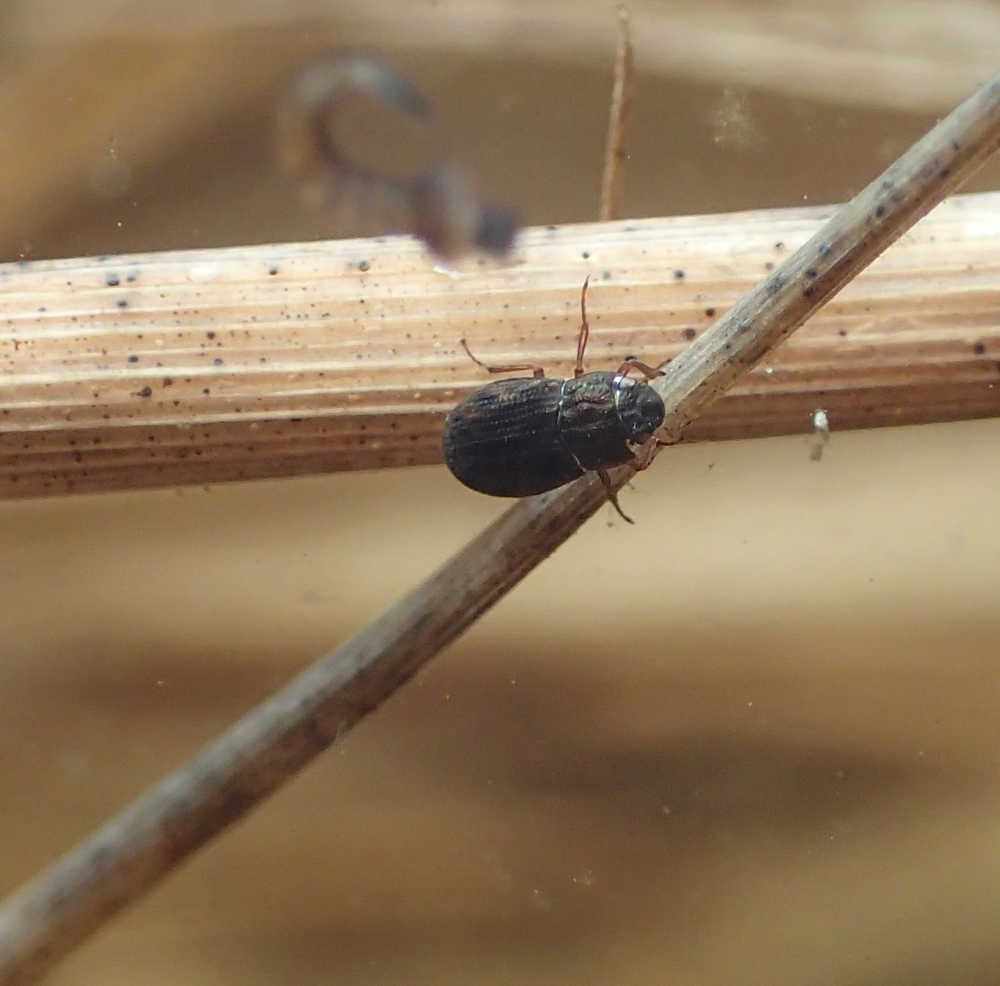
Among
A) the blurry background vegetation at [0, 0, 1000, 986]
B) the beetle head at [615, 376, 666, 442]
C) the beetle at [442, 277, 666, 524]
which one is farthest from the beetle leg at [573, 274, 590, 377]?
the blurry background vegetation at [0, 0, 1000, 986]

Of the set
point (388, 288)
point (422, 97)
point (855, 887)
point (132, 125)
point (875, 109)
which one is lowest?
point (855, 887)

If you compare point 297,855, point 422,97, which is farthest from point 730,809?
point 422,97

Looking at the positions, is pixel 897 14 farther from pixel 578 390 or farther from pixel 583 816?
pixel 583 816

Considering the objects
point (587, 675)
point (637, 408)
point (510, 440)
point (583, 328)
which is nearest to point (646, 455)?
point (637, 408)

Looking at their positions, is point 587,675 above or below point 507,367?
above

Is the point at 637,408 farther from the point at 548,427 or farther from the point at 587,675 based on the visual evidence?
the point at 587,675

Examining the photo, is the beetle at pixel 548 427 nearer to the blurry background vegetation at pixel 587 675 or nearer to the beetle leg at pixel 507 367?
the beetle leg at pixel 507 367
